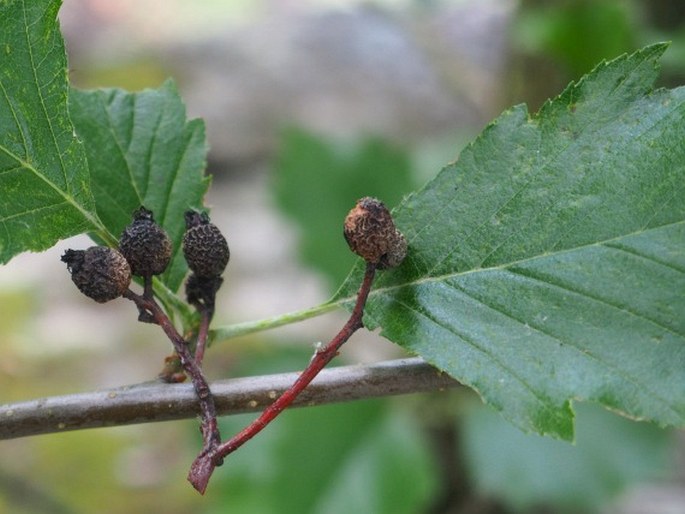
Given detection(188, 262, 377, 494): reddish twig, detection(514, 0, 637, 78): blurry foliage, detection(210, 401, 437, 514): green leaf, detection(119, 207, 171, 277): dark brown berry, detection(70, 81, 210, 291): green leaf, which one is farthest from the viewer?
detection(514, 0, 637, 78): blurry foliage

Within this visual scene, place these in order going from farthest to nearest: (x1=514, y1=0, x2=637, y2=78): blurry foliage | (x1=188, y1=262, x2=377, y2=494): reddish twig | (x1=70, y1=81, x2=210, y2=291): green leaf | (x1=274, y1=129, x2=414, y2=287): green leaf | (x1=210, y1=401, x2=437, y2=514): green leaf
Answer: (x1=274, y1=129, x2=414, y2=287): green leaf, (x1=514, y1=0, x2=637, y2=78): blurry foliage, (x1=210, y1=401, x2=437, y2=514): green leaf, (x1=70, y1=81, x2=210, y2=291): green leaf, (x1=188, y1=262, x2=377, y2=494): reddish twig

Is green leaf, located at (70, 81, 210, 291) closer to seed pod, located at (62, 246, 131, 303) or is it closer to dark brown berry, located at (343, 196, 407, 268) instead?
seed pod, located at (62, 246, 131, 303)

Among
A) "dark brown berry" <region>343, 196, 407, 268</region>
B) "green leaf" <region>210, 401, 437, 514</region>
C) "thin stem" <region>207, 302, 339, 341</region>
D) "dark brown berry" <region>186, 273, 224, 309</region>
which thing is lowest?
"green leaf" <region>210, 401, 437, 514</region>

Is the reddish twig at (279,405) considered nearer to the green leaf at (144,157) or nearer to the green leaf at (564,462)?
the green leaf at (144,157)

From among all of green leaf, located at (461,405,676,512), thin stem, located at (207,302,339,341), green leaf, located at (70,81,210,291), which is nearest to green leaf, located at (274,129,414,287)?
green leaf, located at (461,405,676,512)

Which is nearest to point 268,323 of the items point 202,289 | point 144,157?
point 202,289

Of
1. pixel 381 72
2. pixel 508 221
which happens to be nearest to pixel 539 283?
pixel 508 221

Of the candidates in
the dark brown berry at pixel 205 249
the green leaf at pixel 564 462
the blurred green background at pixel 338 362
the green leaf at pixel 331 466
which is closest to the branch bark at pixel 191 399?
the dark brown berry at pixel 205 249
